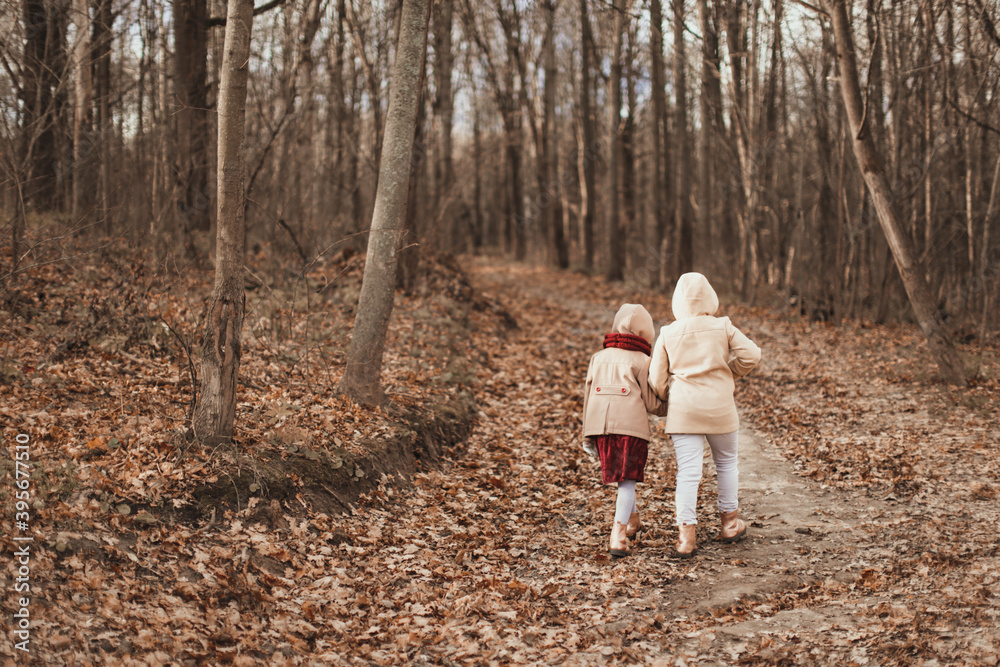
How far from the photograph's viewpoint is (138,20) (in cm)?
1202

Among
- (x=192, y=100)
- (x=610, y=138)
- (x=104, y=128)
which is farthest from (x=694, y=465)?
(x=610, y=138)

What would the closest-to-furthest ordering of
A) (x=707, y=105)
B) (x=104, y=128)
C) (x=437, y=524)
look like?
(x=437, y=524) → (x=104, y=128) → (x=707, y=105)

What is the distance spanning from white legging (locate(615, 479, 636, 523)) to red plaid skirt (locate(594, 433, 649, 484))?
72 millimetres

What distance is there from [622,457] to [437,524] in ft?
5.74

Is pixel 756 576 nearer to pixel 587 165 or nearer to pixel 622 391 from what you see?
pixel 622 391

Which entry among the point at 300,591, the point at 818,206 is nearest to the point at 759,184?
the point at 818,206

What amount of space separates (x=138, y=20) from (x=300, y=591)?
11.8m

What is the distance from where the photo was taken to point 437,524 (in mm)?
5629

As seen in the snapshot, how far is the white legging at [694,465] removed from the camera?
4.82 meters

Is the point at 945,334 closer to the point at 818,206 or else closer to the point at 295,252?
the point at 818,206

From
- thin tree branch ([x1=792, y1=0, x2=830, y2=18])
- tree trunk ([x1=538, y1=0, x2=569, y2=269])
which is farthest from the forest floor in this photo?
tree trunk ([x1=538, y1=0, x2=569, y2=269])

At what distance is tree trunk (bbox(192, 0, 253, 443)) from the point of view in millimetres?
5098

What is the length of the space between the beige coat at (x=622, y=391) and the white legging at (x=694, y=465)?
0.94 ft

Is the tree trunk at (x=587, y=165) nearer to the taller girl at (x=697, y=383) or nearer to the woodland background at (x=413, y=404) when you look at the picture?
the woodland background at (x=413, y=404)
